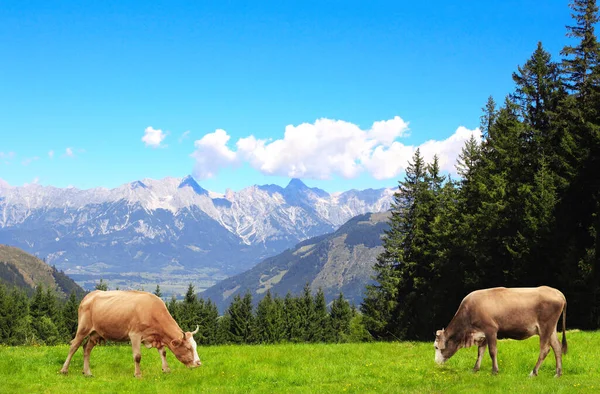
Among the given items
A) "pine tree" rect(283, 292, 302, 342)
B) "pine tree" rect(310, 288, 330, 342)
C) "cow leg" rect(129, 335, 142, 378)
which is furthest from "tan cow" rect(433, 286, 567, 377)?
"pine tree" rect(310, 288, 330, 342)

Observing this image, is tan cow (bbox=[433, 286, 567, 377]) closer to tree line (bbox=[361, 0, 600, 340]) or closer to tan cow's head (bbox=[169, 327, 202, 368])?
tan cow's head (bbox=[169, 327, 202, 368])

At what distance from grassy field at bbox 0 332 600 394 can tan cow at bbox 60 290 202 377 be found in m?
0.73

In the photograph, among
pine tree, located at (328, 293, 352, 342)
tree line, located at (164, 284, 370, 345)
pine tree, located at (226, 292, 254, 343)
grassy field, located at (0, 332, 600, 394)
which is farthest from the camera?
pine tree, located at (328, 293, 352, 342)

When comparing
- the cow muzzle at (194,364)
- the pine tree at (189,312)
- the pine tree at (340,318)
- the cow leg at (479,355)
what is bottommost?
the pine tree at (340,318)

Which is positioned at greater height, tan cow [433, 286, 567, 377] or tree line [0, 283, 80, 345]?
tan cow [433, 286, 567, 377]

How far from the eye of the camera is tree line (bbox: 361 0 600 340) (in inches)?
1583

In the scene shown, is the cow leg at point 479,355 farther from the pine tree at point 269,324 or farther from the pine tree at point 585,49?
the pine tree at point 269,324

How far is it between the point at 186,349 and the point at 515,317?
1064 centimetres

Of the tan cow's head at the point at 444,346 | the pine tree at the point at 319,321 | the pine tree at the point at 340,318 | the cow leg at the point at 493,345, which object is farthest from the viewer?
the pine tree at the point at 340,318

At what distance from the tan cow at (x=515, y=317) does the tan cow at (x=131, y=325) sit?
9297 mm

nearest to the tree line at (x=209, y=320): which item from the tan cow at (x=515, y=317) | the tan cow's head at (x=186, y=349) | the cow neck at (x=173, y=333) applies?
the tan cow's head at (x=186, y=349)

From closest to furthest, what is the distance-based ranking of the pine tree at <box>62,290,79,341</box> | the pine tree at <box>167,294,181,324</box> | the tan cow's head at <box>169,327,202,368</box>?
the tan cow's head at <box>169,327,202,368</box> < the pine tree at <box>62,290,79,341</box> < the pine tree at <box>167,294,181,324</box>

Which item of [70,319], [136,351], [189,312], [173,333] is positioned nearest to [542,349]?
[173,333]

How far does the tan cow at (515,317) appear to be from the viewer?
613 inches
